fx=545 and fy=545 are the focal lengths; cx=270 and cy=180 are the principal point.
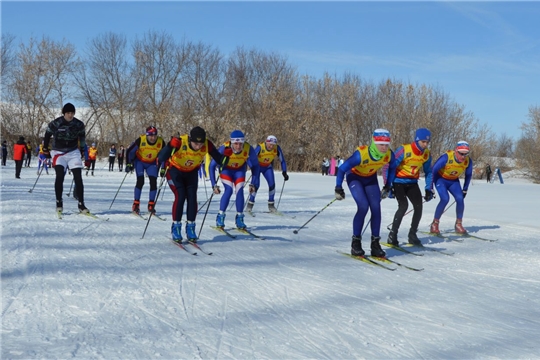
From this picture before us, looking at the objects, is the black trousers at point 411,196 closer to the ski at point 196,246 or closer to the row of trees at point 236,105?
the ski at point 196,246

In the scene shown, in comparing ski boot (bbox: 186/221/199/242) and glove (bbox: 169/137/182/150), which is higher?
glove (bbox: 169/137/182/150)

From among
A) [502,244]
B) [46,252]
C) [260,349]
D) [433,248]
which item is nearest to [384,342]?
[260,349]

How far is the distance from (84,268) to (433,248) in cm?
577

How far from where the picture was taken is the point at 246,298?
5.07 m

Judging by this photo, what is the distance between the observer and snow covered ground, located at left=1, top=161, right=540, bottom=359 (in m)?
3.78

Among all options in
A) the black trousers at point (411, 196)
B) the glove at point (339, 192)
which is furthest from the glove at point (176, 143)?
the black trousers at point (411, 196)

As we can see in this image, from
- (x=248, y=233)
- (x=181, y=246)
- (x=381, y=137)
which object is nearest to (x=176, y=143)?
(x=181, y=246)

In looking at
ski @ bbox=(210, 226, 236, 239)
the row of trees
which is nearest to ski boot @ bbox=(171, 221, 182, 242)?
ski @ bbox=(210, 226, 236, 239)

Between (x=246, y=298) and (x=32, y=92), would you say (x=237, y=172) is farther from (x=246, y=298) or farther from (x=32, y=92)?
(x=32, y=92)

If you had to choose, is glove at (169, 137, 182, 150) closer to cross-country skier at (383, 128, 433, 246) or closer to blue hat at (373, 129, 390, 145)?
blue hat at (373, 129, 390, 145)

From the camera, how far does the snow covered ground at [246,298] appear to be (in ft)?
12.4

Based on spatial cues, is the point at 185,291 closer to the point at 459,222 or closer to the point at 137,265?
the point at 137,265

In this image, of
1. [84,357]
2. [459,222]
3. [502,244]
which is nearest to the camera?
[84,357]

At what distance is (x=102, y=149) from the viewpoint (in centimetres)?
5106
